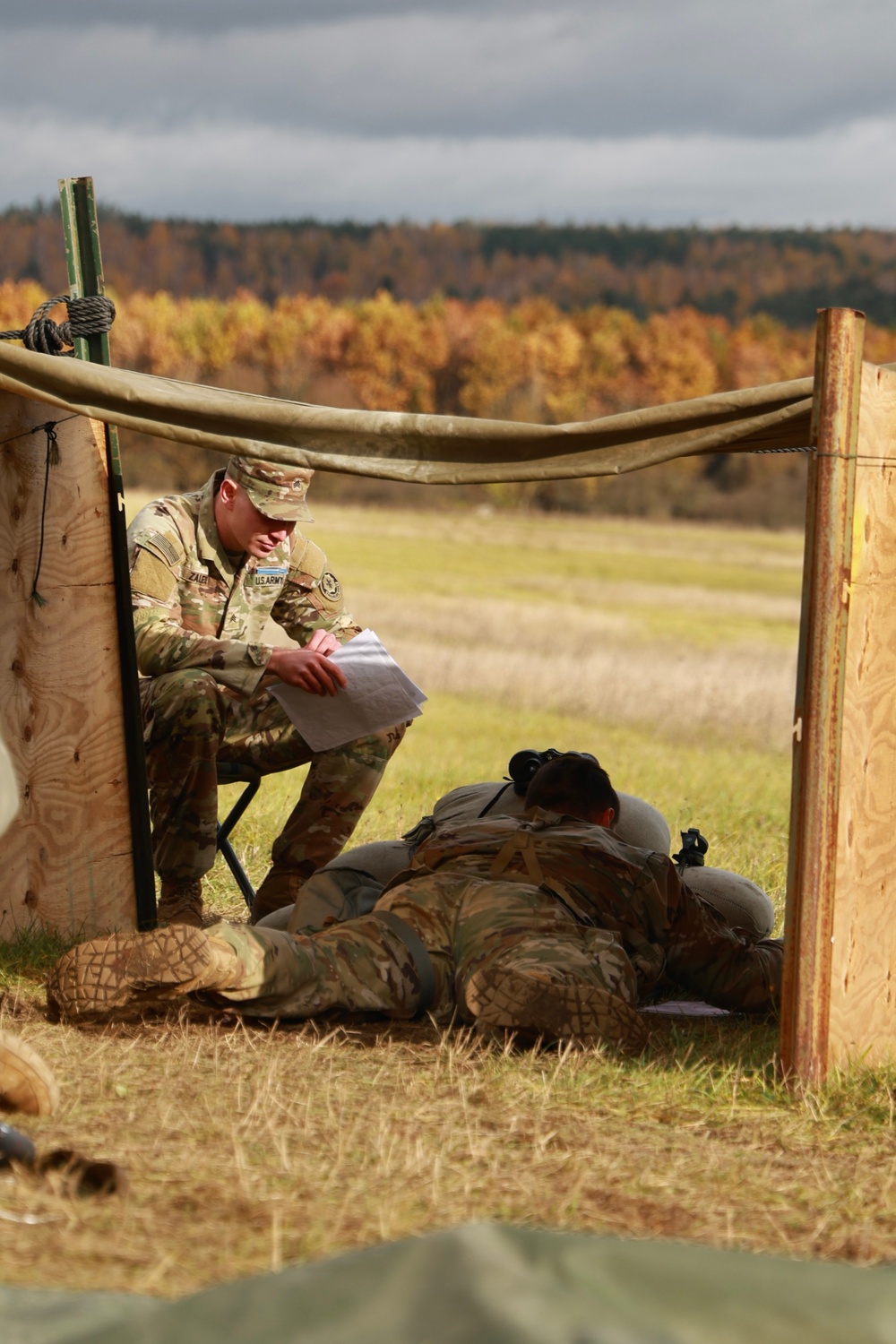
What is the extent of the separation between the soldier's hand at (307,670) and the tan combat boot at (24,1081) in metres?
2.47

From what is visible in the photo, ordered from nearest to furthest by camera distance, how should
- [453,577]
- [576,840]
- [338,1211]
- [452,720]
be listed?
[338,1211], [576,840], [452,720], [453,577]

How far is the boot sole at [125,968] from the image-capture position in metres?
4.31

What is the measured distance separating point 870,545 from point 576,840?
1489 millimetres

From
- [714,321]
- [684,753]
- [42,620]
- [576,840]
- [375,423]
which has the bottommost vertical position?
[684,753]

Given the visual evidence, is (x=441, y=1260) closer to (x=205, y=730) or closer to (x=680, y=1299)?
(x=680, y=1299)

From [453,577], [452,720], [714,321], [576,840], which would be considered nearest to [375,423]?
[576,840]

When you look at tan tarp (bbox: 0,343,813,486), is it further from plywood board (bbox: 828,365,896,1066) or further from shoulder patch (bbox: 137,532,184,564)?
shoulder patch (bbox: 137,532,184,564)

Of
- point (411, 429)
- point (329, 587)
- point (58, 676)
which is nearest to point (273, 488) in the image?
point (329, 587)

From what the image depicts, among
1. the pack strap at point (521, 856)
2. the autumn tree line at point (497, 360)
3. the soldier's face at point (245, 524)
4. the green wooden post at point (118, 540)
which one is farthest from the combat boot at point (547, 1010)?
the autumn tree line at point (497, 360)

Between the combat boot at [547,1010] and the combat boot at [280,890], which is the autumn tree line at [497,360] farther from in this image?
the combat boot at [547,1010]

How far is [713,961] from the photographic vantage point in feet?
16.8

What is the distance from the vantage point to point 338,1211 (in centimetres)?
315

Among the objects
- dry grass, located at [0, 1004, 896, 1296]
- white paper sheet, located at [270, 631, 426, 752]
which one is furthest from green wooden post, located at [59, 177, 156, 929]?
dry grass, located at [0, 1004, 896, 1296]

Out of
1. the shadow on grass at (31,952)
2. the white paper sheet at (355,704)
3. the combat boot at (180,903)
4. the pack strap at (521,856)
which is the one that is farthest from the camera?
the white paper sheet at (355,704)
